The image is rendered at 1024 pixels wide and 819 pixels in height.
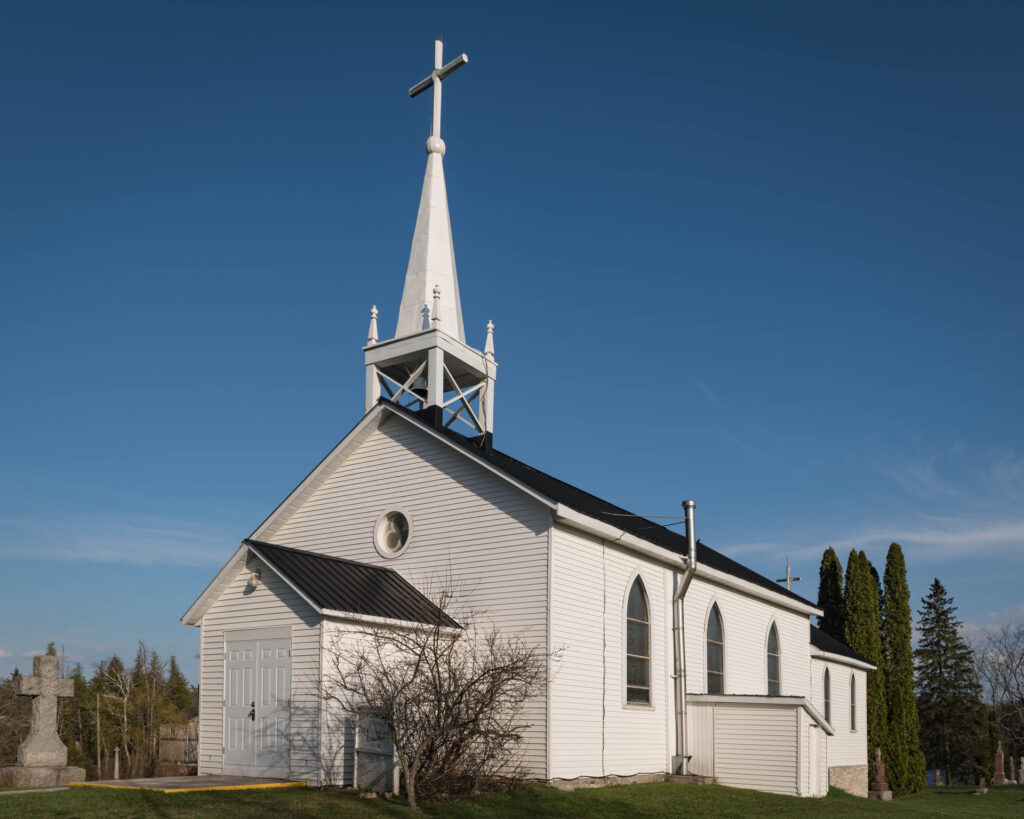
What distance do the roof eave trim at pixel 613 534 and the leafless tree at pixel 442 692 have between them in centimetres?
261

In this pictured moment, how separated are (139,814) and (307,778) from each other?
4.53m

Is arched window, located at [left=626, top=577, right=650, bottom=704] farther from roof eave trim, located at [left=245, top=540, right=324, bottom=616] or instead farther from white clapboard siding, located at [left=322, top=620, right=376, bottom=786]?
roof eave trim, located at [left=245, top=540, right=324, bottom=616]

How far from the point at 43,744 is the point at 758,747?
15014mm

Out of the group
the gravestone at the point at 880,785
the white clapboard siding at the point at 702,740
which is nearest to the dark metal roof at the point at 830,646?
the gravestone at the point at 880,785

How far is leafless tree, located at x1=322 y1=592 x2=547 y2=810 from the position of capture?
15.6m

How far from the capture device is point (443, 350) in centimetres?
2359

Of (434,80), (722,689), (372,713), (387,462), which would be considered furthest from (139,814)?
(434,80)

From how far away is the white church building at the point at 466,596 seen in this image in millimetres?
17922

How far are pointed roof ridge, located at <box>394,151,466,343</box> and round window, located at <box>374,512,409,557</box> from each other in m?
5.05

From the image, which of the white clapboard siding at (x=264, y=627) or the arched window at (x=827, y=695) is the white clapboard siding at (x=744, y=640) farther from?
the white clapboard siding at (x=264, y=627)

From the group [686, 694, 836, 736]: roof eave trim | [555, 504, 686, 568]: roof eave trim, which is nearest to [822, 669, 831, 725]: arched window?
[686, 694, 836, 736]: roof eave trim

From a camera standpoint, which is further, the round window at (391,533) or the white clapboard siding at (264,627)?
the round window at (391,533)

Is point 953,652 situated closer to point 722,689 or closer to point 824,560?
point 824,560

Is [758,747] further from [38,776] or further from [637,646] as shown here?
[38,776]
